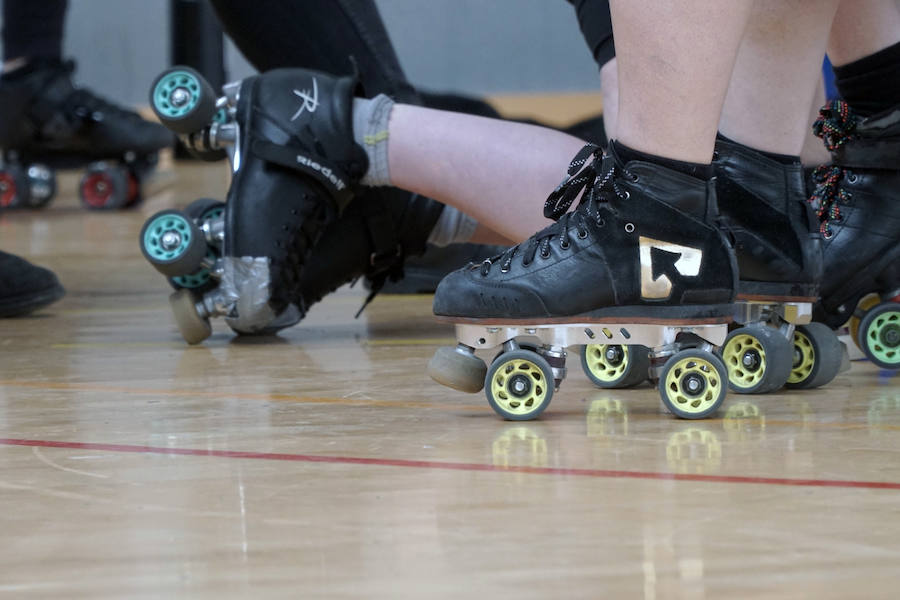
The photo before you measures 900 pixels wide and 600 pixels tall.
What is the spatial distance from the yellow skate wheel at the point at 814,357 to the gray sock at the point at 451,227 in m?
0.54

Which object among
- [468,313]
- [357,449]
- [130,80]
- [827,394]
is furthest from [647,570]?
[130,80]

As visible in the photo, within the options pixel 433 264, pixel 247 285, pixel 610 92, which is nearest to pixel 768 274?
pixel 610 92

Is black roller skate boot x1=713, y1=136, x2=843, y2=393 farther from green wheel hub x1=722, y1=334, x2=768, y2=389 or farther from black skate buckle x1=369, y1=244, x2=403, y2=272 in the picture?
black skate buckle x1=369, y1=244, x2=403, y2=272

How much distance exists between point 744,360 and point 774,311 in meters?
0.05

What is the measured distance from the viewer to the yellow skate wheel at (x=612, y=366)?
3.86 ft

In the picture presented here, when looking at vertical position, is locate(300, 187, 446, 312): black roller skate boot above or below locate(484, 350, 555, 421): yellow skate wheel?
above

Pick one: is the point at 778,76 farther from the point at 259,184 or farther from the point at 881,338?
the point at 259,184

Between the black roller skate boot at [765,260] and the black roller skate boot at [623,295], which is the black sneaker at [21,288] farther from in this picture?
the black roller skate boot at [765,260]

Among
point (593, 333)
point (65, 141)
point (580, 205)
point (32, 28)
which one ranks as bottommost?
point (593, 333)

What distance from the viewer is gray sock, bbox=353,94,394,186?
1440 millimetres

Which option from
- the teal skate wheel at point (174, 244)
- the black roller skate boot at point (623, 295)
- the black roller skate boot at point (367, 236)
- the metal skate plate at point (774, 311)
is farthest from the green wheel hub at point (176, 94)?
the metal skate plate at point (774, 311)

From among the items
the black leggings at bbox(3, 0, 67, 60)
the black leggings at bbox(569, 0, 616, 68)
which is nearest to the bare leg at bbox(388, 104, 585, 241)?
the black leggings at bbox(569, 0, 616, 68)

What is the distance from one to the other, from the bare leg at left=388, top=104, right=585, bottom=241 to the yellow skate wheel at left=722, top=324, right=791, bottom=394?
1.01 feet

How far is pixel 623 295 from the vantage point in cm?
103
